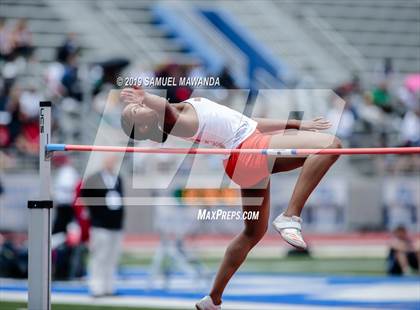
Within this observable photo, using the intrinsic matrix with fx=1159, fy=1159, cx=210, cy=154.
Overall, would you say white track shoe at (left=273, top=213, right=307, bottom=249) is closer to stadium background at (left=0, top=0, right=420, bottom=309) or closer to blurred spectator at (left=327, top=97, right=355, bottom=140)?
stadium background at (left=0, top=0, right=420, bottom=309)

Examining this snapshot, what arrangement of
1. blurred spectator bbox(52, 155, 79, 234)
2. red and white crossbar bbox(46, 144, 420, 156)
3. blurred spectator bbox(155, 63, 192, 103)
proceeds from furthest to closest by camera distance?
blurred spectator bbox(52, 155, 79, 234)
blurred spectator bbox(155, 63, 192, 103)
red and white crossbar bbox(46, 144, 420, 156)

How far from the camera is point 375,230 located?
20266 millimetres

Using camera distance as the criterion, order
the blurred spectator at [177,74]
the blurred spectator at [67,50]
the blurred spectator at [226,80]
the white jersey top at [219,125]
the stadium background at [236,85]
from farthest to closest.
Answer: the blurred spectator at [67,50]
the blurred spectator at [226,80]
the stadium background at [236,85]
the blurred spectator at [177,74]
the white jersey top at [219,125]

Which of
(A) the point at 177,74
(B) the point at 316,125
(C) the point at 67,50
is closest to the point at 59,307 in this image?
(B) the point at 316,125

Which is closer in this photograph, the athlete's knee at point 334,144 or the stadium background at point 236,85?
the athlete's knee at point 334,144

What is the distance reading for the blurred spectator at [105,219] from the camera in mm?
12633

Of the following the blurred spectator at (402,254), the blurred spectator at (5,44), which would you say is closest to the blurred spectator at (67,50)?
the blurred spectator at (5,44)

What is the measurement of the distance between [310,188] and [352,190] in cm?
1186

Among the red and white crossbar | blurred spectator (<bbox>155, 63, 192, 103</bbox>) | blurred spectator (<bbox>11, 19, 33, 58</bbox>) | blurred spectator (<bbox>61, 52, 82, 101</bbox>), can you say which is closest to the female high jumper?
the red and white crossbar

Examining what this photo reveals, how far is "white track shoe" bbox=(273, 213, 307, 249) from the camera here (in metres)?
7.81

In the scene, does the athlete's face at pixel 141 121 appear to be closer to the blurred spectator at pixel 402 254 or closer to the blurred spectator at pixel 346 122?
the blurred spectator at pixel 402 254

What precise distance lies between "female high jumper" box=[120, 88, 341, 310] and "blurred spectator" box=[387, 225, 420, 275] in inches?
257

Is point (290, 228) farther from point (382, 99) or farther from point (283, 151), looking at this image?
point (382, 99)

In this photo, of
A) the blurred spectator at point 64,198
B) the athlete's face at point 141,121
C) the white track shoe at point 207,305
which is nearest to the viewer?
the athlete's face at point 141,121
